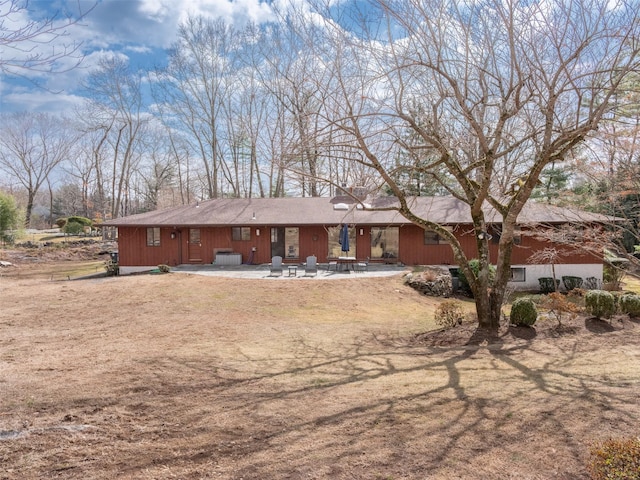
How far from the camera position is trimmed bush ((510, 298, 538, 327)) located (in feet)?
29.9

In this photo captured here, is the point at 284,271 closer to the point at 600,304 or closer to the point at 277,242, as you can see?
the point at 277,242

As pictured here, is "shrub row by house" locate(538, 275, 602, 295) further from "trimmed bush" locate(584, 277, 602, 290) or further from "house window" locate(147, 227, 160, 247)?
"house window" locate(147, 227, 160, 247)

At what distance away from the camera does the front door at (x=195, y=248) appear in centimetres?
2038

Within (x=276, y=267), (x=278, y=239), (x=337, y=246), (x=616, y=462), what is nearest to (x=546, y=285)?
(x=337, y=246)

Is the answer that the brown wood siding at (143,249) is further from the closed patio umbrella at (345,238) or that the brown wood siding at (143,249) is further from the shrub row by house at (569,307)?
the shrub row by house at (569,307)

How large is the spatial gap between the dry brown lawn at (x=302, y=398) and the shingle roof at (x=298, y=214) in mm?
9322

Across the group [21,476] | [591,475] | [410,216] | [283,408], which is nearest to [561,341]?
[410,216]

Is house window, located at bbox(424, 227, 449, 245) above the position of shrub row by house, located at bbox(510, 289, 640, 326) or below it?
above

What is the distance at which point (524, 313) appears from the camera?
9.14 meters

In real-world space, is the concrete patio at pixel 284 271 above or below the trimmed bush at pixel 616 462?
above

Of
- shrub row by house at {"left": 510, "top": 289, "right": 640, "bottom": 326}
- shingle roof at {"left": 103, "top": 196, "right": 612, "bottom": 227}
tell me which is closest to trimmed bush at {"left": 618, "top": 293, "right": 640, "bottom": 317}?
shrub row by house at {"left": 510, "top": 289, "right": 640, "bottom": 326}

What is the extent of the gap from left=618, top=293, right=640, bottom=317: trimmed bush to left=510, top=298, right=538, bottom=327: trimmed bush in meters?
3.05

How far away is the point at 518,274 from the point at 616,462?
17.8 metres

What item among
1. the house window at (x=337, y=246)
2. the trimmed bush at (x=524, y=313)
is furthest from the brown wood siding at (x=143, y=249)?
the trimmed bush at (x=524, y=313)
